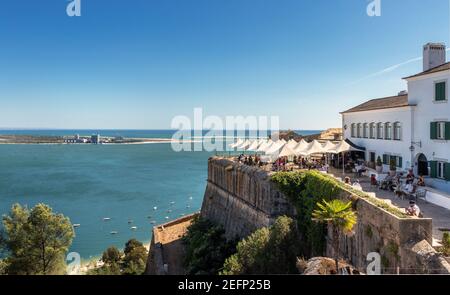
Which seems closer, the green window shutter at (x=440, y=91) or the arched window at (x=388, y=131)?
the green window shutter at (x=440, y=91)

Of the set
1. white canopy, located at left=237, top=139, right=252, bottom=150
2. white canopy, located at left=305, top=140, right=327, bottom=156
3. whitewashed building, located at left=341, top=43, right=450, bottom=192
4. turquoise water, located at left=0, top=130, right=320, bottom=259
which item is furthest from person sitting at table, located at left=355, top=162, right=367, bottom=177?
turquoise water, located at left=0, top=130, right=320, bottom=259

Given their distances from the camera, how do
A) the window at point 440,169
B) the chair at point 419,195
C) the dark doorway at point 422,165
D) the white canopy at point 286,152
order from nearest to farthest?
the chair at point 419,195
the window at point 440,169
the dark doorway at point 422,165
the white canopy at point 286,152

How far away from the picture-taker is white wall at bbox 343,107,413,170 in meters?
24.0

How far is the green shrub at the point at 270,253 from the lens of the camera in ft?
53.7

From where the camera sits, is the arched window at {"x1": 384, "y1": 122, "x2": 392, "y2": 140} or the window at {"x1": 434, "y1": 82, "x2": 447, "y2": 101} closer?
the window at {"x1": 434, "y1": 82, "x2": 447, "y2": 101}

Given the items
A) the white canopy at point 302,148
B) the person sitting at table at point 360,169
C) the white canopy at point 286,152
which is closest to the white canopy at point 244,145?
the white canopy at point 302,148

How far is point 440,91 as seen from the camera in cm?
2072

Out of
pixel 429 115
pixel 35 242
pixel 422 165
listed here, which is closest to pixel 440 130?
pixel 429 115

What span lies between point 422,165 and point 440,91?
484 cm

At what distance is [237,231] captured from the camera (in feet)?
84.2

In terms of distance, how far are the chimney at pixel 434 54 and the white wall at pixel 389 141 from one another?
12.7 feet

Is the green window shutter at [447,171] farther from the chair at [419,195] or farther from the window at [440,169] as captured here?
the chair at [419,195]

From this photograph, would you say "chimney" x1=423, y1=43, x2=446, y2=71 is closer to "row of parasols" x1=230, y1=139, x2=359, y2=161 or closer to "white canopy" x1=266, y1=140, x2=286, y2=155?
"row of parasols" x1=230, y1=139, x2=359, y2=161

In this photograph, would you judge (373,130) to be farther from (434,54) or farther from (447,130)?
(447,130)
